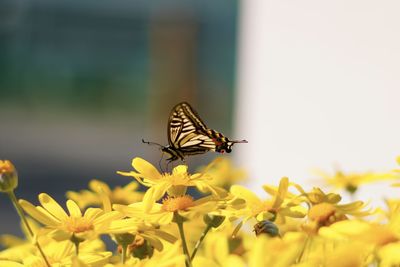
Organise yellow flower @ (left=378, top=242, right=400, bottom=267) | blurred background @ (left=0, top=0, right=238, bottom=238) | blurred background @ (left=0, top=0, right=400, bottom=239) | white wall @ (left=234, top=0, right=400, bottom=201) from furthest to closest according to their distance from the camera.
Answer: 1. blurred background @ (left=0, top=0, right=238, bottom=238)
2. blurred background @ (left=0, top=0, right=400, bottom=239)
3. white wall @ (left=234, top=0, right=400, bottom=201)
4. yellow flower @ (left=378, top=242, right=400, bottom=267)

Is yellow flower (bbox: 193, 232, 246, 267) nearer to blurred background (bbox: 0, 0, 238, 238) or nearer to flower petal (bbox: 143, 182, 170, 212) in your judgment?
flower petal (bbox: 143, 182, 170, 212)

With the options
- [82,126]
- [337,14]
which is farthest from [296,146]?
[82,126]

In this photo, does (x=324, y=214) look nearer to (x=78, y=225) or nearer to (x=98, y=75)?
(x=78, y=225)

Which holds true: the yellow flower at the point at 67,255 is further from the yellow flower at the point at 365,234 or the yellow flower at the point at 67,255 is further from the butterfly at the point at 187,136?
the butterfly at the point at 187,136

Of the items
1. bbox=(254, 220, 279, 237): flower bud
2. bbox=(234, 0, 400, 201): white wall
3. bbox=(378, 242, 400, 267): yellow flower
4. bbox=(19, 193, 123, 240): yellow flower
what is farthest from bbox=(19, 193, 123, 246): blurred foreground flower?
bbox=(234, 0, 400, 201): white wall

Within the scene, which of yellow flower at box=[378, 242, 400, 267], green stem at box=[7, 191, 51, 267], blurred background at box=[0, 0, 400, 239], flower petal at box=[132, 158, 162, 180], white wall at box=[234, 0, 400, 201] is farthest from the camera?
blurred background at box=[0, 0, 400, 239]

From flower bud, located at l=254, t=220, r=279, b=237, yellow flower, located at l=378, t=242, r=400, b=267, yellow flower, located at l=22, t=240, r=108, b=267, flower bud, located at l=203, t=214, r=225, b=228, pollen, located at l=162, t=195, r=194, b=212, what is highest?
yellow flower, located at l=378, t=242, r=400, b=267
